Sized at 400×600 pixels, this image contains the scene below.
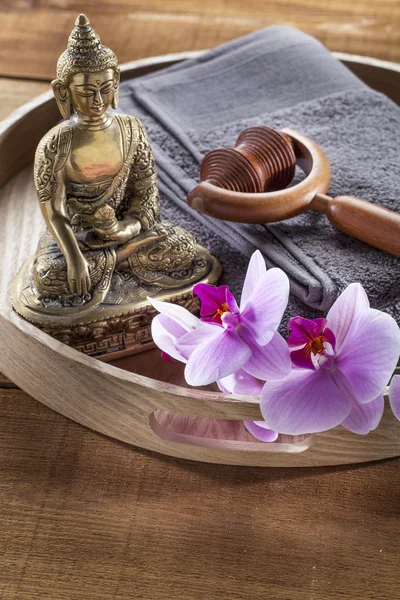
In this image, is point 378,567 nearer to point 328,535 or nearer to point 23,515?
point 328,535

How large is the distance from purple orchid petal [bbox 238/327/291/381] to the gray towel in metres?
0.12

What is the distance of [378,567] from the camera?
0.45m

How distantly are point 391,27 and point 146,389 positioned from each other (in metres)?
0.64

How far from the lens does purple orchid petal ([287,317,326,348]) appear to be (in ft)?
1.41

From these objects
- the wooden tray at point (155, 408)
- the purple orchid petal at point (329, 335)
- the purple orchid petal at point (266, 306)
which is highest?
the purple orchid petal at point (266, 306)


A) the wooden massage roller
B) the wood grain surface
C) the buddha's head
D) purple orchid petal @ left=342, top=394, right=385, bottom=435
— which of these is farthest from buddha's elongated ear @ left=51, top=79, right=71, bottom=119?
the wood grain surface

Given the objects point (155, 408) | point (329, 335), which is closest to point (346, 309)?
point (329, 335)

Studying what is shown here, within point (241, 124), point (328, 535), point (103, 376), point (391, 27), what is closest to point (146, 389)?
point (103, 376)

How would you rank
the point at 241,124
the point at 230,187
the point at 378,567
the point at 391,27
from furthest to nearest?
the point at 391,27 → the point at 241,124 → the point at 230,187 → the point at 378,567

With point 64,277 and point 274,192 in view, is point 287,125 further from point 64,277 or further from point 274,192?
point 64,277

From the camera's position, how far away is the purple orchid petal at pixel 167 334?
0.46m

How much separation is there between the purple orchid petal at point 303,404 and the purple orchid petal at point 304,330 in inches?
0.7

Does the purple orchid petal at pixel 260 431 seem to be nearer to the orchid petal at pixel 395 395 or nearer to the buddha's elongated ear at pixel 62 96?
the orchid petal at pixel 395 395

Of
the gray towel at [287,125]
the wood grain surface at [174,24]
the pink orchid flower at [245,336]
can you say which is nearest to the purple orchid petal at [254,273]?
the pink orchid flower at [245,336]
